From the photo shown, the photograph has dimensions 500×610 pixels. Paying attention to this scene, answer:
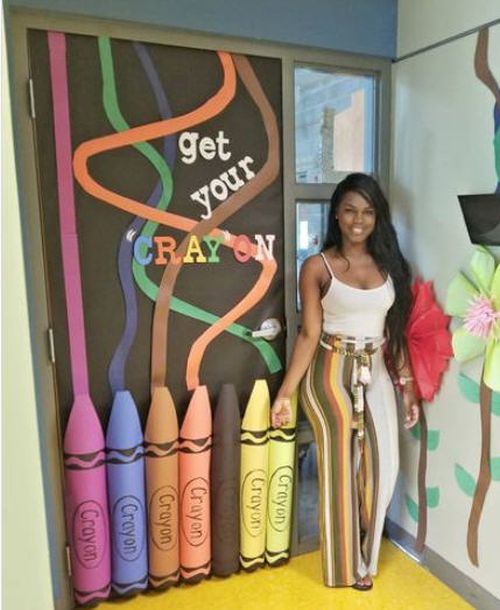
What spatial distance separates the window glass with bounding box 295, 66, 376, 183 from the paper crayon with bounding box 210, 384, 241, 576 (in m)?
0.99

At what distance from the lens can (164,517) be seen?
80.0 inches

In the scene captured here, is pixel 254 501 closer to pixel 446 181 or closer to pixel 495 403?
pixel 495 403

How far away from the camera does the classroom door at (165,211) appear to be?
1.79 metres

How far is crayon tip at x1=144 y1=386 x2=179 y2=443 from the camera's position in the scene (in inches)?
77.6

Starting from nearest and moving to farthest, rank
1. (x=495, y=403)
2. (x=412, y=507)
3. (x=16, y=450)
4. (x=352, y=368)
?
1. (x=16, y=450)
2. (x=495, y=403)
3. (x=352, y=368)
4. (x=412, y=507)

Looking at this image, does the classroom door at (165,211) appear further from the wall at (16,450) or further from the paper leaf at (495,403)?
the paper leaf at (495,403)

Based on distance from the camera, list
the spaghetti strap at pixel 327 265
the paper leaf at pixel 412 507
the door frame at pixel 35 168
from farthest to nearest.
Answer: the paper leaf at pixel 412 507 → the spaghetti strap at pixel 327 265 → the door frame at pixel 35 168

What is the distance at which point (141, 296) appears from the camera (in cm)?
195

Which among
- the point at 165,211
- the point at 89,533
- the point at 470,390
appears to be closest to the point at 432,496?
the point at 470,390

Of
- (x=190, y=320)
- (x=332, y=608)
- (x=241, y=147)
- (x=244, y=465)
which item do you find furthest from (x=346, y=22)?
(x=332, y=608)

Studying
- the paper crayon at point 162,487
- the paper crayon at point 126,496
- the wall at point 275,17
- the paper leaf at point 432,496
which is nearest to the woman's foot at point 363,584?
the paper leaf at point 432,496

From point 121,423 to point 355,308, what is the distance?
3.19ft

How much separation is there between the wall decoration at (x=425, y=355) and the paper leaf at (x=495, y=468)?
0.91 feet

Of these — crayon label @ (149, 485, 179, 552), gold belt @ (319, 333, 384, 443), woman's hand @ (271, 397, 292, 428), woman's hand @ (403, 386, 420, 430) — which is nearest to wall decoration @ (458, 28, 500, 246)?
gold belt @ (319, 333, 384, 443)
